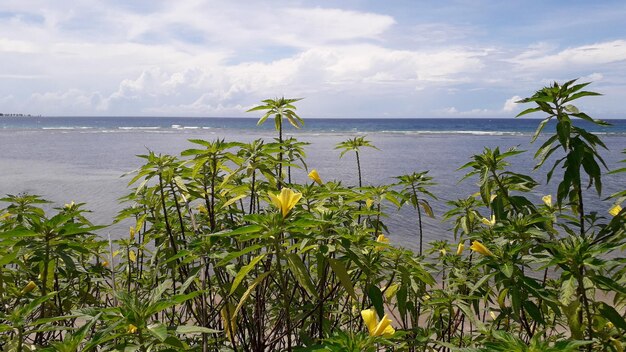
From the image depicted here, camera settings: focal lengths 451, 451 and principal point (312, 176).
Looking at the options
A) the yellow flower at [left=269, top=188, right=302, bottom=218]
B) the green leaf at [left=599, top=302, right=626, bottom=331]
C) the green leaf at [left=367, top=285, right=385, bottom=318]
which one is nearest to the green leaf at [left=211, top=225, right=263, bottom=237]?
the yellow flower at [left=269, top=188, right=302, bottom=218]

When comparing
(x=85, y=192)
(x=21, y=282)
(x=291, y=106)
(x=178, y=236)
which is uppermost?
(x=291, y=106)

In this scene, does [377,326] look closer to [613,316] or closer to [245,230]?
[245,230]

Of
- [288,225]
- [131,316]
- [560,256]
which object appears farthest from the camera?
[560,256]

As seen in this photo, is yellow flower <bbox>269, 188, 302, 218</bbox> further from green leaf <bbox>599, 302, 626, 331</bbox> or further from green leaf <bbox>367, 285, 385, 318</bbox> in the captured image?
green leaf <bbox>599, 302, 626, 331</bbox>

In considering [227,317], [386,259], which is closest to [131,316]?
[227,317]

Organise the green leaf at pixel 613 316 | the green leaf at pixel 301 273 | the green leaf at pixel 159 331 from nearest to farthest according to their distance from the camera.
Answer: the green leaf at pixel 159 331
the green leaf at pixel 301 273
the green leaf at pixel 613 316

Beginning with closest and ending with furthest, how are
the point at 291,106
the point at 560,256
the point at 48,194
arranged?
the point at 560,256 → the point at 291,106 → the point at 48,194

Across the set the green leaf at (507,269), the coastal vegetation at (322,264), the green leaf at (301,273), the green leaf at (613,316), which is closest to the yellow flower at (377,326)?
the coastal vegetation at (322,264)

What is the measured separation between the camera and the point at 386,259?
2125 millimetres

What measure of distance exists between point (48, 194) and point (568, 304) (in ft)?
48.8

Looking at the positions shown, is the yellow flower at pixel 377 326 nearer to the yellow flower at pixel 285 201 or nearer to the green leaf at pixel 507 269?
the yellow flower at pixel 285 201

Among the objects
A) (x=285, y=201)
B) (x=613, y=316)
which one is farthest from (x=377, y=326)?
(x=613, y=316)

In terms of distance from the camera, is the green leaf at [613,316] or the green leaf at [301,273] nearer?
the green leaf at [301,273]

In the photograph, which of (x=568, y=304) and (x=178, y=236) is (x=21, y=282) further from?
(x=568, y=304)
